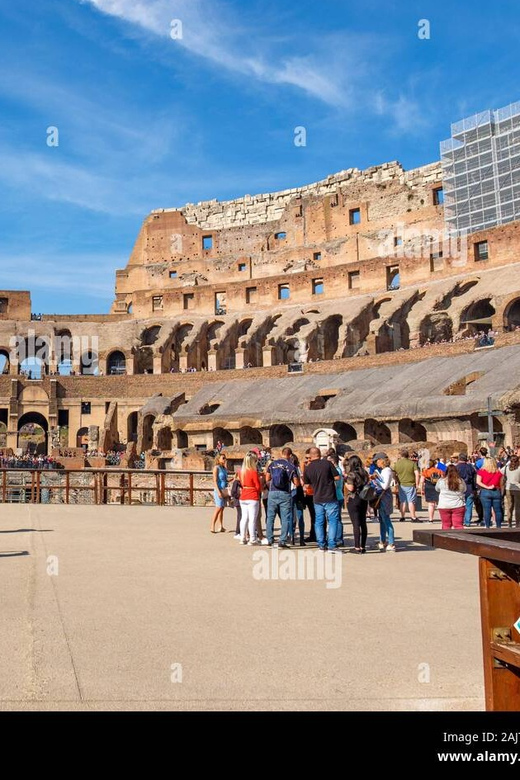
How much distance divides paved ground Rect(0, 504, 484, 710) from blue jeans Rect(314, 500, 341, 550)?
0.64 m

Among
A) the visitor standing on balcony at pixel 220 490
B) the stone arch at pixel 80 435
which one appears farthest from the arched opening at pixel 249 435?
the visitor standing on balcony at pixel 220 490

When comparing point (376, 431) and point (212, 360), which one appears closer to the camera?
point (376, 431)

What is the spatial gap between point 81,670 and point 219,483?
7.95 metres

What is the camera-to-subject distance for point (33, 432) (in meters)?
51.8

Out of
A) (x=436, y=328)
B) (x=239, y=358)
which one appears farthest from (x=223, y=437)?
(x=436, y=328)

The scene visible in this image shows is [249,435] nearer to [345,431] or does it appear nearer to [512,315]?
[345,431]

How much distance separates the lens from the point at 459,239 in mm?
44531

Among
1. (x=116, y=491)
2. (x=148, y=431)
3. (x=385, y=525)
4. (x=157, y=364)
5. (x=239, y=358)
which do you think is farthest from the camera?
(x=157, y=364)

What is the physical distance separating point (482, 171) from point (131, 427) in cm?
3115

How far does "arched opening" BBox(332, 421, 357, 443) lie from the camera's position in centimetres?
3102

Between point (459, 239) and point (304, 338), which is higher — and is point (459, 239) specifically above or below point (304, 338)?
above

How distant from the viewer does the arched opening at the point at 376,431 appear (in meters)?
29.5

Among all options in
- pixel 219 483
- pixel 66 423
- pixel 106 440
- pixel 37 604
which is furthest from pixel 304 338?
pixel 37 604
